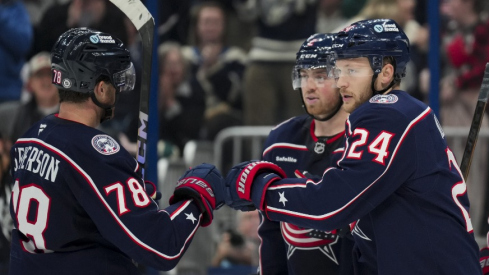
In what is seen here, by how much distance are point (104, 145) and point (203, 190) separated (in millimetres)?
415

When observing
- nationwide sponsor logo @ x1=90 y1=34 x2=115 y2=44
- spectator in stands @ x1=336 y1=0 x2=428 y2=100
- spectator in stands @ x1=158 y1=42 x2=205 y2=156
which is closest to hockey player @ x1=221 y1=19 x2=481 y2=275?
nationwide sponsor logo @ x1=90 y1=34 x2=115 y2=44

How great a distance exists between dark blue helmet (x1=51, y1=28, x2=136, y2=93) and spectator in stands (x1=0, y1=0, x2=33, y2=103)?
2.93 m

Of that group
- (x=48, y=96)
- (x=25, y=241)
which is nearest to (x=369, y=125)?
(x=25, y=241)

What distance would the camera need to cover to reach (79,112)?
299 centimetres

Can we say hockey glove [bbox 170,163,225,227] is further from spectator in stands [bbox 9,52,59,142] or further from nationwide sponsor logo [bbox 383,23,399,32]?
spectator in stands [bbox 9,52,59,142]

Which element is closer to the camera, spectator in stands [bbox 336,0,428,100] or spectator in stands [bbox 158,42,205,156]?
spectator in stands [bbox 336,0,428,100]

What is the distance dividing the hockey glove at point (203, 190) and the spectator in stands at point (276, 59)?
301 centimetres

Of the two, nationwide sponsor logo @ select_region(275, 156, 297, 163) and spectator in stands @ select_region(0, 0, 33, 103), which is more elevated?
spectator in stands @ select_region(0, 0, 33, 103)

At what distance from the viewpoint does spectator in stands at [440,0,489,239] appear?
5988 millimetres

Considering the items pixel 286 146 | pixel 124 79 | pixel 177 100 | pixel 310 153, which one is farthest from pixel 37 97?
pixel 124 79

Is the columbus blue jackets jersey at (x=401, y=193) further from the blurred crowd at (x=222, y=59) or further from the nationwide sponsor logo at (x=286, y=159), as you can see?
the blurred crowd at (x=222, y=59)

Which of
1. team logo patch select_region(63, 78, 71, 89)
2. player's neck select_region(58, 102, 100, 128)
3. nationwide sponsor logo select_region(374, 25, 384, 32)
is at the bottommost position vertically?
player's neck select_region(58, 102, 100, 128)

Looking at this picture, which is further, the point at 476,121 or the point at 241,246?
the point at 241,246

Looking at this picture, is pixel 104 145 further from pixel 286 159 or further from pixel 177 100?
pixel 177 100
